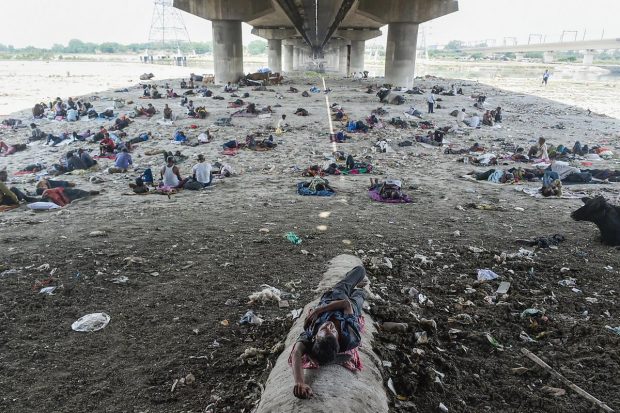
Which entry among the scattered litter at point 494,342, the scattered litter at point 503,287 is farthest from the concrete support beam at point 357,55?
the scattered litter at point 494,342

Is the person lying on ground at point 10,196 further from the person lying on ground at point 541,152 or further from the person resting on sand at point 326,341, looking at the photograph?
the person lying on ground at point 541,152

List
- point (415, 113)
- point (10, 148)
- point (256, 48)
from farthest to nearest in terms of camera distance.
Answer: point (256, 48) → point (415, 113) → point (10, 148)

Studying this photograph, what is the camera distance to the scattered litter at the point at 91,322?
4484 mm

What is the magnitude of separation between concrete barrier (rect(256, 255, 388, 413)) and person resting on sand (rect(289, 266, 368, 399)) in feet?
0.26

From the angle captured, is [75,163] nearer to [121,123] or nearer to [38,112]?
[121,123]

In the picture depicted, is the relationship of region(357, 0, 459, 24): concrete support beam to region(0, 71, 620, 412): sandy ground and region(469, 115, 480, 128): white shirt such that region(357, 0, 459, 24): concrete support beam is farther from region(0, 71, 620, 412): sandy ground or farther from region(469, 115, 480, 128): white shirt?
region(0, 71, 620, 412): sandy ground

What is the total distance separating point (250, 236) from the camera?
6.88 meters

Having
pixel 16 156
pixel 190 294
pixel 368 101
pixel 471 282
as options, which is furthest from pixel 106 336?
pixel 368 101

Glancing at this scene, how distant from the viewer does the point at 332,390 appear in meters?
3.02

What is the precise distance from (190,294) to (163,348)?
3.34 ft

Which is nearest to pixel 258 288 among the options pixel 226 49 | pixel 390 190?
pixel 390 190

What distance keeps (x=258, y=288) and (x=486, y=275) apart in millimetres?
2872

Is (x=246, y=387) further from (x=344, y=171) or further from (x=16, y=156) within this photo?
(x=16, y=156)

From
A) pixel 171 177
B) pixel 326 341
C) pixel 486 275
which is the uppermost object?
pixel 326 341
